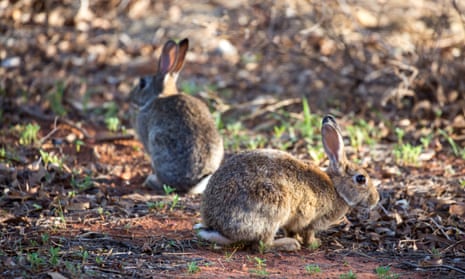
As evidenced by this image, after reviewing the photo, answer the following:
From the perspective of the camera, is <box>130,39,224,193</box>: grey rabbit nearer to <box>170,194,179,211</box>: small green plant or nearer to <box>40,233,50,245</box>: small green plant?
<box>170,194,179,211</box>: small green plant

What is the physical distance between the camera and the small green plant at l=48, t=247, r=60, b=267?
4938 millimetres

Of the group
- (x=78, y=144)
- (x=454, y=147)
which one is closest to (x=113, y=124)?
(x=78, y=144)

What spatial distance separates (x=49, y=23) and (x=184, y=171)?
6095mm

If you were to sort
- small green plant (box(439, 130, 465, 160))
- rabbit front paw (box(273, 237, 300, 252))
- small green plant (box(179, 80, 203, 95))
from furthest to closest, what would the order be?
small green plant (box(179, 80, 203, 95)) < small green plant (box(439, 130, 465, 160)) < rabbit front paw (box(273, 237, 300, 252))

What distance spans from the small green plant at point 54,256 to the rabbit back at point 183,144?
2164 millimetres

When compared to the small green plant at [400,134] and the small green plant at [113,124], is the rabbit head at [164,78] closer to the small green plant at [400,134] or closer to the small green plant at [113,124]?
the small green plant at [113,124]

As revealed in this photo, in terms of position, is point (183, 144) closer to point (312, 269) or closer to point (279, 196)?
point (279, 196)

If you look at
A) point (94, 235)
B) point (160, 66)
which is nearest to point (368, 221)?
point (94, 235)

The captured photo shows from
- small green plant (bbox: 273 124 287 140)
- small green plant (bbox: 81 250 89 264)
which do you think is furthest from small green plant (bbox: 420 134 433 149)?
small green plant (bbox: 81 250 89 264)

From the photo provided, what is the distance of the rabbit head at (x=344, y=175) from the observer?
6.03m

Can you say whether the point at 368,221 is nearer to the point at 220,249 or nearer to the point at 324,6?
the point at 220,249

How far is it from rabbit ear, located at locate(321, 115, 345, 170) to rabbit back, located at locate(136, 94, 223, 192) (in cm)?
163

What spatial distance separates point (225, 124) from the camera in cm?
944

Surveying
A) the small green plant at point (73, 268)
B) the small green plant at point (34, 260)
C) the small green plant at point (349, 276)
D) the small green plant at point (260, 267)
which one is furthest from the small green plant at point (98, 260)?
the small green plant at point (349, 276)
